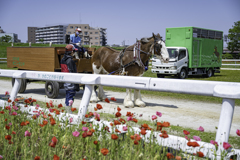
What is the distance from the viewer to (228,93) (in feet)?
8.04

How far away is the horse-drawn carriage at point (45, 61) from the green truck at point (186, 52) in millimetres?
11050

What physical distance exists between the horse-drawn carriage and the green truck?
11050 mm

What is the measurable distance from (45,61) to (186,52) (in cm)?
1421

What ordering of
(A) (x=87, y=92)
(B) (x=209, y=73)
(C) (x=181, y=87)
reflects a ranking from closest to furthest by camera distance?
(C) (x=181, y=87) < (A) (x=87, y=92) < (B) (x=209, y=73)

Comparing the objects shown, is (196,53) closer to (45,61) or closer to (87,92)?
(45,61)

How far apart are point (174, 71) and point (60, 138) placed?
18.9 metres

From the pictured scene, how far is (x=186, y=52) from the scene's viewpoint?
21.7m

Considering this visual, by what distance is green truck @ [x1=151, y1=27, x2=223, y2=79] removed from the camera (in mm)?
21391

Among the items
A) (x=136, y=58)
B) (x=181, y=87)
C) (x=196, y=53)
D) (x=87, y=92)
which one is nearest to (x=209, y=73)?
(x=196, y=53)

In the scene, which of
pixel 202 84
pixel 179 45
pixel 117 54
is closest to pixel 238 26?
pixel 179 45

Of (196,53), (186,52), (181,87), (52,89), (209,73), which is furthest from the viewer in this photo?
(209,73)

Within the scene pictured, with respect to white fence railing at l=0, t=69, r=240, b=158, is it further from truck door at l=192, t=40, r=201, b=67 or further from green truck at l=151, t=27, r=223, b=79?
truck door at l=192, t=40, r=201, b=67

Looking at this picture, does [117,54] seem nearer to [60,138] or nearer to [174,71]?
[60,138]

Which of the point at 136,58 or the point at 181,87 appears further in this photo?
the point at 136,58
